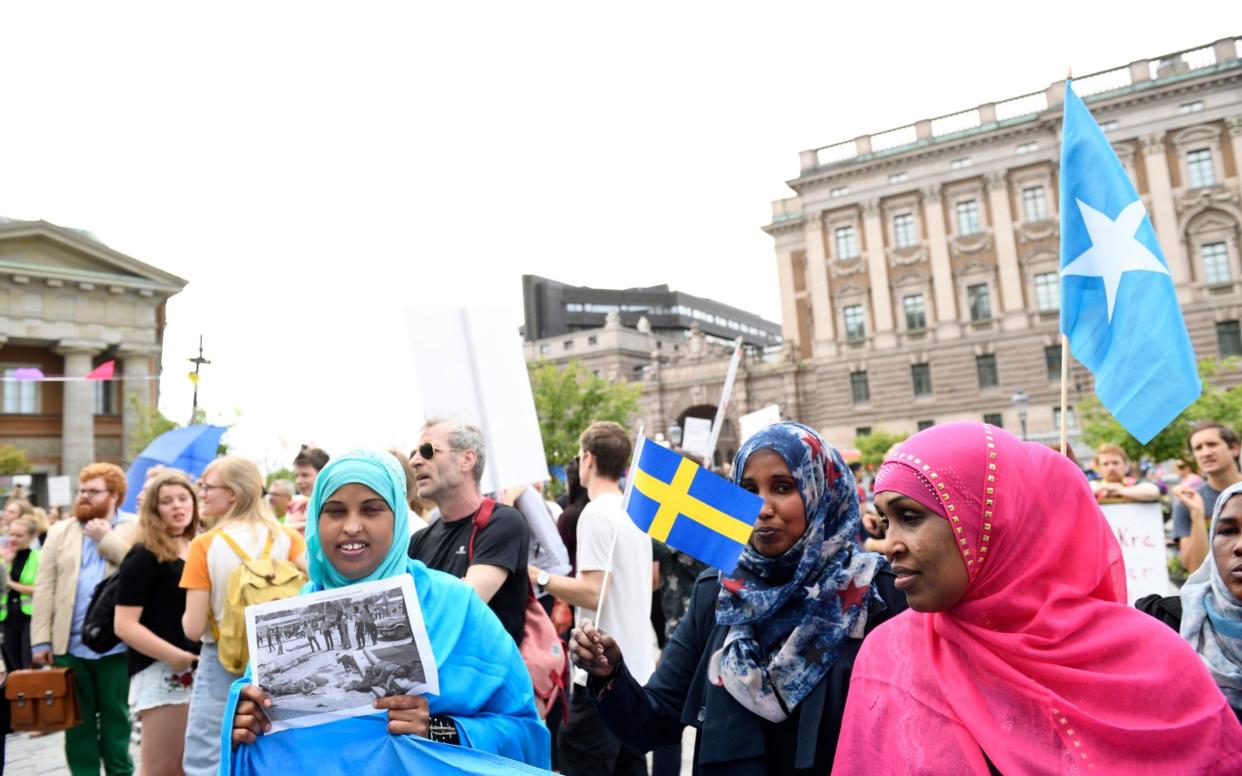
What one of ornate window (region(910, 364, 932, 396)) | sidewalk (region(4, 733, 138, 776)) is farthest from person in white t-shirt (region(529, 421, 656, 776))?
ornate window (region(910, 364, 932, 396))

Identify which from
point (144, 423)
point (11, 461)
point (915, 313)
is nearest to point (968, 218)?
point (915, 313)

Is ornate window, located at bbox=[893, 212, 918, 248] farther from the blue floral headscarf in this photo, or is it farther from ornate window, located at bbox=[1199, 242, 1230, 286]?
the blue floral headscarf

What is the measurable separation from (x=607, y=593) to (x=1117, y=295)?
113 inches

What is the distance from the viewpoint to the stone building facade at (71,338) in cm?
3086

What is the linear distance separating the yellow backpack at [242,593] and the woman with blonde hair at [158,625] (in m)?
Result: 0.57

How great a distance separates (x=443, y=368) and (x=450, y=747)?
8.69ft

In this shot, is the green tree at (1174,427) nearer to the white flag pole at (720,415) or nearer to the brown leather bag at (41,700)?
the white flag pole at (720,415)

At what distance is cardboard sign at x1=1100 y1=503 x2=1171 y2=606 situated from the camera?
538 centimetres

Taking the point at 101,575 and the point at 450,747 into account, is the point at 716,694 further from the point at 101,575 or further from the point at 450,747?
the point at 101,575

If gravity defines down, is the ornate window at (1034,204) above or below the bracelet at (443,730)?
above

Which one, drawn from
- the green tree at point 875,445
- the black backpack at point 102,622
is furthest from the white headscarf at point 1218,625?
the green tree at point 875,445

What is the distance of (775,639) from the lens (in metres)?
2.39

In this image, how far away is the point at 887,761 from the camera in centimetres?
198

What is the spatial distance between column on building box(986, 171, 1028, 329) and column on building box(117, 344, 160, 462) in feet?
128
